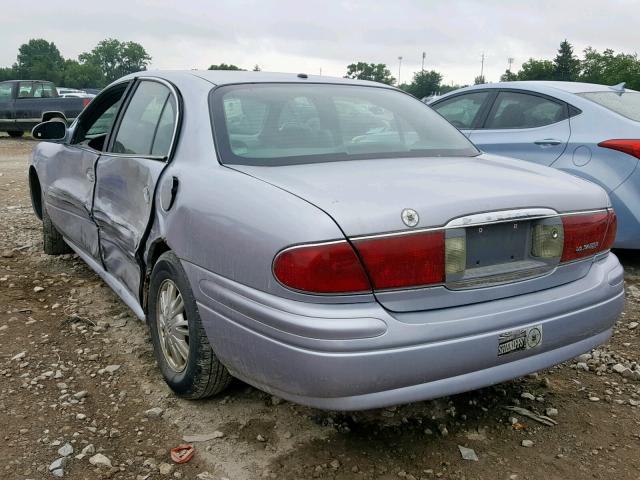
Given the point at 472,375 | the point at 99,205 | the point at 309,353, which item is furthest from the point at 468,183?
the point at 99,205

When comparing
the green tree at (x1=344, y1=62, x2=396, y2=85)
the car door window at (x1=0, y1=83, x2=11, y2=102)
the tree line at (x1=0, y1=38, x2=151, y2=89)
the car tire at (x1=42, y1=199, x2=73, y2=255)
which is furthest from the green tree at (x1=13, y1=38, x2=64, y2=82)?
the car tire at (x1=42, y1=199, x2=73, y2=255)

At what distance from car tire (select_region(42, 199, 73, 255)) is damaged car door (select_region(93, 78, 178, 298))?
Answer: 66.4 inches

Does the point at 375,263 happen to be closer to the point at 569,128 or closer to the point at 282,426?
the point at 282,426

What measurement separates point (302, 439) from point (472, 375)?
0.80 metres

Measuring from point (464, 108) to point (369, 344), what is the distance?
4534 mm

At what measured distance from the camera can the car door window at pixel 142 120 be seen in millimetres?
3277

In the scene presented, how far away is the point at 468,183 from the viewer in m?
2.36

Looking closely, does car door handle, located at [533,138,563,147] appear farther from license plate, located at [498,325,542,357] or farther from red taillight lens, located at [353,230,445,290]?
red taillight lens, located at [353,230,445,290]

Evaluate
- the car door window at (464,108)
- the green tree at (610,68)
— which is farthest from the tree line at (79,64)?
the car door window at (464,108)

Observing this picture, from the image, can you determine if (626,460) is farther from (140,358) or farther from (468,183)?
(140,358)

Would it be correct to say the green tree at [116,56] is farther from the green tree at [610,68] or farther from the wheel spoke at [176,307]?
the wheel spoke at [176,307]

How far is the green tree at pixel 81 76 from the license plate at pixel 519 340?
4388 inches

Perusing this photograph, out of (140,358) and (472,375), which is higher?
(472,375)

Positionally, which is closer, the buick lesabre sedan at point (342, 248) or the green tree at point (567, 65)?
the buick lesabre sedan at point (342, 248)
